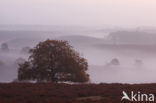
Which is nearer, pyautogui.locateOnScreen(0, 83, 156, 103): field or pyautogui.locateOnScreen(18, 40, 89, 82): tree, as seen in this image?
pyautogui.locateOnScreen(0, 83, 156, 103): field

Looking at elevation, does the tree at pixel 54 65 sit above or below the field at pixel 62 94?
above

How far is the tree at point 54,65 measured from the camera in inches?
1304

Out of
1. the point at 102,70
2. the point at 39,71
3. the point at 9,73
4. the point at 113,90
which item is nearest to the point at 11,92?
the point at 113,90

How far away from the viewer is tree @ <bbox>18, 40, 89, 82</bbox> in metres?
33.1

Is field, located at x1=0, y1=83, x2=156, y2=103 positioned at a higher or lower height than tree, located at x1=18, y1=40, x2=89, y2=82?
lower

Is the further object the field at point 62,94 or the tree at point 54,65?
the tree at point 54,65

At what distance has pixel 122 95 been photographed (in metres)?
16.3

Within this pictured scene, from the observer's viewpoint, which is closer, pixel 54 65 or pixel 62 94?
pixel 62 94

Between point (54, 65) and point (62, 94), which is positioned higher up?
point (54, 65)

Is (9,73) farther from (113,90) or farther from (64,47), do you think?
(113,90)

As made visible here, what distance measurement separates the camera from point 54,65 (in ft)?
109

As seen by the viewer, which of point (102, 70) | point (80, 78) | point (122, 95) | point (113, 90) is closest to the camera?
point (122, 95)

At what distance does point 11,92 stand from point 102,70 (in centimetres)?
9872

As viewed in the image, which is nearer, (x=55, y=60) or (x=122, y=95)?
(x=122, y=95)
